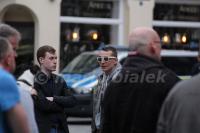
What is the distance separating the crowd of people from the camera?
4273 mm

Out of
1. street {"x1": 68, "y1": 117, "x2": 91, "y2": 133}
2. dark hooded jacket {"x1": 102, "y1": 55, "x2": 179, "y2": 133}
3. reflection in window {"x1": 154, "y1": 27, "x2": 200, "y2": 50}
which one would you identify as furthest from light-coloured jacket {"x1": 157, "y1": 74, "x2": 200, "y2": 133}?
reflection in window {"x1": 154, "y1": 27, "x2": 200, "y2": 50}

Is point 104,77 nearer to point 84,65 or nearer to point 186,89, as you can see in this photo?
point 186,89

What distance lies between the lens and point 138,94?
5840 millimetres

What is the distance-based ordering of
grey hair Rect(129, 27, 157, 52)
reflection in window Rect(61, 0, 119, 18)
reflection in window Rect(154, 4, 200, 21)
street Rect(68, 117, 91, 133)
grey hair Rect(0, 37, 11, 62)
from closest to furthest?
grey hair Rect(0, 37, 11, 62), grey hair Rect(129, 27, 157, 52), street Rect(68, 117, 91, 133), reflection in window Rect(61, 0, 119, 18), reflection in window Rect(154, 4, 200, 21)

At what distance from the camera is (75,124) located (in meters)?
19.8

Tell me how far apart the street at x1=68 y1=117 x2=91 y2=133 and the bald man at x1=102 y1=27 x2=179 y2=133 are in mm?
11909

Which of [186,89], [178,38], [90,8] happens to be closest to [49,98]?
[186,89]

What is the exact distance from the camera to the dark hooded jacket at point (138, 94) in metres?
5.75

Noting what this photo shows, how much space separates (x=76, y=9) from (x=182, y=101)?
22532 millimetres

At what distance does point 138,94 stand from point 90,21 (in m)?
20.9

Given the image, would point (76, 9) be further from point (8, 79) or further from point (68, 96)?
point (8, 79)

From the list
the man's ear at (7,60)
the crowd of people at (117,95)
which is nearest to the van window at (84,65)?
the crowd of people at (117,95)

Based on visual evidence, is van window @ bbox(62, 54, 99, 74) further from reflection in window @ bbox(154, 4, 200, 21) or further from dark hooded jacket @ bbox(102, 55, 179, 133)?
dark hooded jacket @ bbox(102, 55, 179, 133)

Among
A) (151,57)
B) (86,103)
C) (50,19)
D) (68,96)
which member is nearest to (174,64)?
(86,103)
